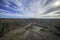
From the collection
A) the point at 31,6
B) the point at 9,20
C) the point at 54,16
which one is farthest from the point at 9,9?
the point at 54,16

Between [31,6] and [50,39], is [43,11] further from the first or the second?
[50,39]

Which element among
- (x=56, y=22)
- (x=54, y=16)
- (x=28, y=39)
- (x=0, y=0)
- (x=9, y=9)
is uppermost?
(x=0, y=0)

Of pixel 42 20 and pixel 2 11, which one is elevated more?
pixel 2 11

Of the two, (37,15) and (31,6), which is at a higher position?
(31,6)

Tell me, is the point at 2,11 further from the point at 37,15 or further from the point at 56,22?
the point at 56,22

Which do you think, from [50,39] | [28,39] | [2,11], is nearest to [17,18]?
[2,11]

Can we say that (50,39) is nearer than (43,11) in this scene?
Yes
